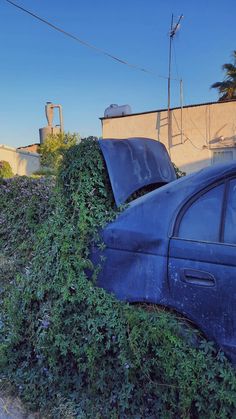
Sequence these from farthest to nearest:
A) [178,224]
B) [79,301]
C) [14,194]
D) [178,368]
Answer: [14,194], [79,301], [178,224], [178,368]

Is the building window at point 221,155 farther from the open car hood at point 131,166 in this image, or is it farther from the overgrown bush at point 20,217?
the open car hood at point 131,166

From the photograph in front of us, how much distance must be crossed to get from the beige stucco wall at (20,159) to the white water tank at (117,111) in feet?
26.6

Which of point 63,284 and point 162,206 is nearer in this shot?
point 162,206

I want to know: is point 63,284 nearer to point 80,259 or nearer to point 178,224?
point 80,259

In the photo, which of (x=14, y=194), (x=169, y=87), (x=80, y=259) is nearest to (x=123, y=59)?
(x=169, y=87)

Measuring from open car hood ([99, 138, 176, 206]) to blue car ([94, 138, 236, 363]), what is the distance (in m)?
0.26

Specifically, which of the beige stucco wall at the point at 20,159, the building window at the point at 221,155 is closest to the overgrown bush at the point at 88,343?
the building window at the point at 221,155

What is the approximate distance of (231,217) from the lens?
2.18m

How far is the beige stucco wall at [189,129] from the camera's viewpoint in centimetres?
1584

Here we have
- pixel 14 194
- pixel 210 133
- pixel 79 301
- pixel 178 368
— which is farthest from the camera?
pixel 210 133

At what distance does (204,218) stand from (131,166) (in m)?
A: 0.83

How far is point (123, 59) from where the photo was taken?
14.5 meters

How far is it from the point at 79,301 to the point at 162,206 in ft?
2.79

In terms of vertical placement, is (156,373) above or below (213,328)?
below
